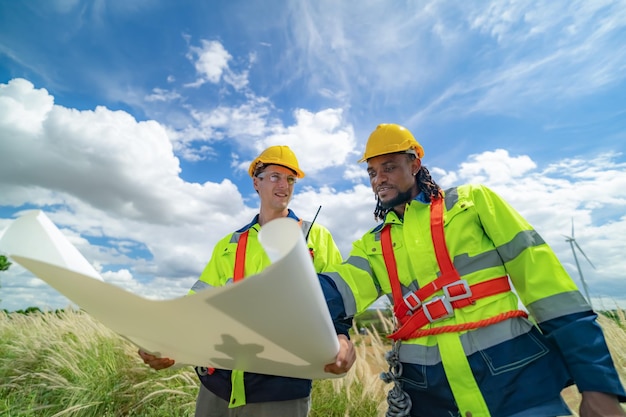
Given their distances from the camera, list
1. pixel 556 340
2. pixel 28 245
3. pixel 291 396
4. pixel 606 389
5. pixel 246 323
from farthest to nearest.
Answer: pixel 291 396
pixel 556 340
pixel 606 389
pixel 28 245
pixel 246 323

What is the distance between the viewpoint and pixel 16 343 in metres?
7.66

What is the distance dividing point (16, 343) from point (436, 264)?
880cm

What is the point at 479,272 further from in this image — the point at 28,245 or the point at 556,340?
the point at 28,245

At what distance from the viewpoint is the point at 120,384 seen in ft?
17.4

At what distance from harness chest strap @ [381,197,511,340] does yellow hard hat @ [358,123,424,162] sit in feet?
1.93

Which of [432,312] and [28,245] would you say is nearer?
[28,245]

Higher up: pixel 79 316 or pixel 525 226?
pixel 79 316

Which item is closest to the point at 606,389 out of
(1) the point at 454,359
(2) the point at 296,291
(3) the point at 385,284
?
(1) the point at 454,359

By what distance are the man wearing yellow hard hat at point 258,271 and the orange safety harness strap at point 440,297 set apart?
0.39 meters

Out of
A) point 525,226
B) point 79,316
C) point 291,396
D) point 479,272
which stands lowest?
point 291,396

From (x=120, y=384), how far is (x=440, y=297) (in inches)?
195

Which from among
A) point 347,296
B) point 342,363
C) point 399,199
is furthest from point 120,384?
point 399,199

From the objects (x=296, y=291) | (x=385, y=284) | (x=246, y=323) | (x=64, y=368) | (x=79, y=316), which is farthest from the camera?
(x=79, y=316)

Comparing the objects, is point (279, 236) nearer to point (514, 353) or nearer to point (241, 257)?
point (514, 353)
